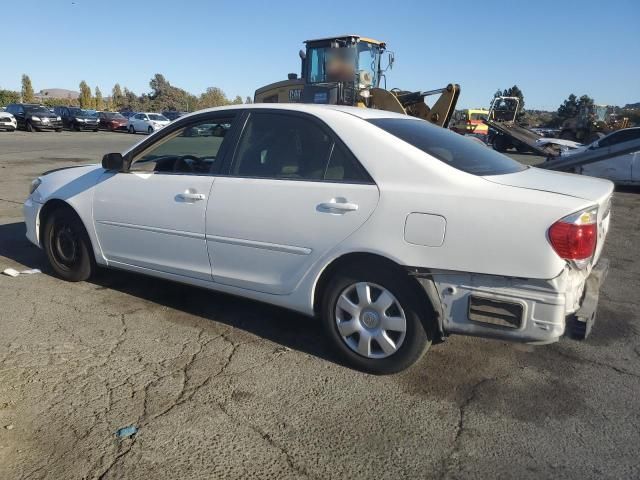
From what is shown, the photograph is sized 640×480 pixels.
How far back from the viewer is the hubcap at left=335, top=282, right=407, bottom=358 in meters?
3.29

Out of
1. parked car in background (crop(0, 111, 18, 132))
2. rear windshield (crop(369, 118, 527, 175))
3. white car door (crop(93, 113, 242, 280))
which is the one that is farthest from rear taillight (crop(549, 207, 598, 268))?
parked car in background (crop(0, 111, 18, 132))

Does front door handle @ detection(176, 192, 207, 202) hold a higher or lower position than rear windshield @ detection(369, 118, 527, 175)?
lower

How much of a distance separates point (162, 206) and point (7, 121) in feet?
103

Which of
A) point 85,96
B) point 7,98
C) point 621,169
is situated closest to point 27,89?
point 85,96

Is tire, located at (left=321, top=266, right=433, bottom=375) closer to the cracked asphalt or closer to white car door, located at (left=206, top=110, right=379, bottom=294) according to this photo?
the cracked asphalt

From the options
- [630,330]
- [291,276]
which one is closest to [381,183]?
[291,276]

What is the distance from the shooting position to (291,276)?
142 inches

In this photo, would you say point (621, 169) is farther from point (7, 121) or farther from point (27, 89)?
point (27, 89)

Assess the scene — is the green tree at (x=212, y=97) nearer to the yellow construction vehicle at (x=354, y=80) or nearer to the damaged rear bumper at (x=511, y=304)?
the yellow construction vehicle at (x=354, y=80)

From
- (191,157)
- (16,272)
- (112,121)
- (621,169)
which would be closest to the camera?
(191,157)

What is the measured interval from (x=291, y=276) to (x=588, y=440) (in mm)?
1901

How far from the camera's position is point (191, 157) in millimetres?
4539

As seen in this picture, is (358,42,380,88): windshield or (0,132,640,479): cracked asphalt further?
(358,42,380,88): windshield

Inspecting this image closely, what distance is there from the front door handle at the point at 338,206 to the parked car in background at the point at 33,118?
33965 mm
